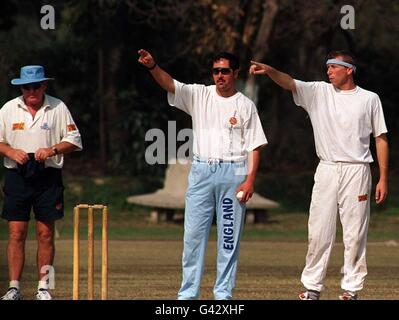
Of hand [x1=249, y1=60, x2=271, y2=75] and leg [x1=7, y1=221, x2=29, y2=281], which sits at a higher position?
hand [x1=249, y1=60, x2=271, y2=75]

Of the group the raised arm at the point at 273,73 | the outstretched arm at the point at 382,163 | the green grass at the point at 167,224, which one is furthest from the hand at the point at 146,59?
the green grass at the point at 167,224

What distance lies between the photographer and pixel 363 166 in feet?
32.7

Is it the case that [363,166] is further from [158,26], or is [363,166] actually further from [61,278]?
[158,26]

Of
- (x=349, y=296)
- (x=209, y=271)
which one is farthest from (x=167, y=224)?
(x=349, y=296)

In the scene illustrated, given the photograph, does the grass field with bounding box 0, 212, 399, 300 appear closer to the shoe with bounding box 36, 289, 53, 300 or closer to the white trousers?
the shoe with bounding box 36, 289, 53, 300

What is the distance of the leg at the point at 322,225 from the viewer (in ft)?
32.6

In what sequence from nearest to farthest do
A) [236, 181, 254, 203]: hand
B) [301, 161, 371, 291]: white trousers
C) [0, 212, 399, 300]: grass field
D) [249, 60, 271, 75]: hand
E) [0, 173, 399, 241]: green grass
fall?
1. [236, 181, 254, 203]: hand
2. [249, 60, 271, 75]: hand
3. [301, 161, 371, 291]: white trousers
4. [0, 212, 399, 300]: grass field
5. [0, 173, 399, 241]: green grass

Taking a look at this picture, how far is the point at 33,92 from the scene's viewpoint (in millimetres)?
10039

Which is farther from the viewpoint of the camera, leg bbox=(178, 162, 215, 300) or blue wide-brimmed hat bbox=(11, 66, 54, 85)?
blue wide-brimmed hat bbox=(11, 66, 54, 85)

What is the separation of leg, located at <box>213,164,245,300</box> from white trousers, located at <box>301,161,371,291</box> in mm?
709

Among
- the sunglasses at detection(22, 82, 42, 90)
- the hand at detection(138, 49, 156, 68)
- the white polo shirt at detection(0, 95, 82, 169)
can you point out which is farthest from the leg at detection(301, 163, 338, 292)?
the sunglasses at detection(22, 82, 42, 90)

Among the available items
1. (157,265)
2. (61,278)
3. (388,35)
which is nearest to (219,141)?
(61,278)

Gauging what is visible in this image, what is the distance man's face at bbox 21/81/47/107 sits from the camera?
1003cm

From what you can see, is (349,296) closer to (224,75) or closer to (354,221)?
(354,221)
